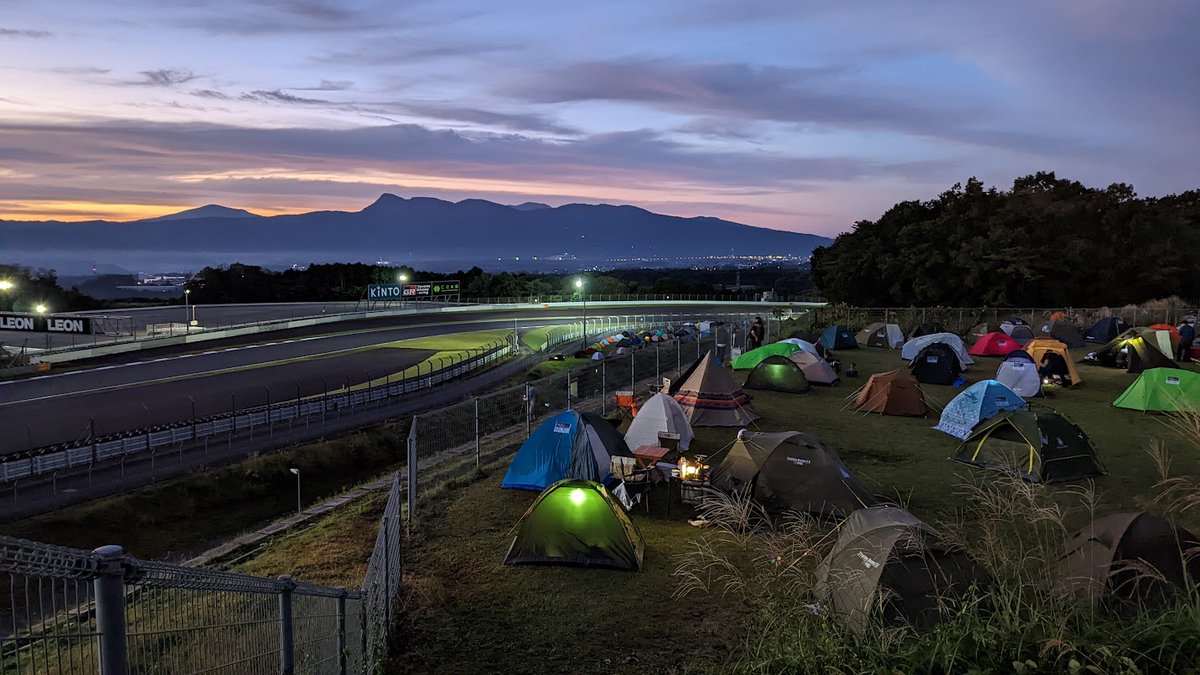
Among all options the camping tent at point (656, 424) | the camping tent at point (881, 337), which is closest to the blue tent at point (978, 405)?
the camping tent at point (656, 424)

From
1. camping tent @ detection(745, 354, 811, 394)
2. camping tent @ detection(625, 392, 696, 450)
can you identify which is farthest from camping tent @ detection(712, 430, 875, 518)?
camping tent @ detection(745, 354, 811, 394)

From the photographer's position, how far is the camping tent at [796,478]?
1223 centimetres

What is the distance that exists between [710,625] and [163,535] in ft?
52.3

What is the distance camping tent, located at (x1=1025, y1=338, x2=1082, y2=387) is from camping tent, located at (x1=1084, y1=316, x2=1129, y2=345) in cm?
1252

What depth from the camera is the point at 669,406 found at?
54.5 ft

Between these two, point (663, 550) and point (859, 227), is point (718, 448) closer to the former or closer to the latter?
point (663, 550)

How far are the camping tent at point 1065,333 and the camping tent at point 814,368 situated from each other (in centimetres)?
1644

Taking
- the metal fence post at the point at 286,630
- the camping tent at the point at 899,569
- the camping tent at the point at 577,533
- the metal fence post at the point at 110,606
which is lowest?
the camping tent at the point at 577,533

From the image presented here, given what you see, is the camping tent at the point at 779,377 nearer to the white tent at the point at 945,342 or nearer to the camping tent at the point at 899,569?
the white tent at the point at 945,342

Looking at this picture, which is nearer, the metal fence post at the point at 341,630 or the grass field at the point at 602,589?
the metal fence post at the point at 341,630

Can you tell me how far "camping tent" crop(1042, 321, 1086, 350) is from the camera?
121 ft

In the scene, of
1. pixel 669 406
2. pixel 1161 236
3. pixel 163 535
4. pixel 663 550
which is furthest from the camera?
pixel 1161 236

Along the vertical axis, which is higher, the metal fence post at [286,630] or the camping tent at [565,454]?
the metal fence post at [286,630]

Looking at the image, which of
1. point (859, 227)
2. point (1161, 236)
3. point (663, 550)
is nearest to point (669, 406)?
point (663, 550)
